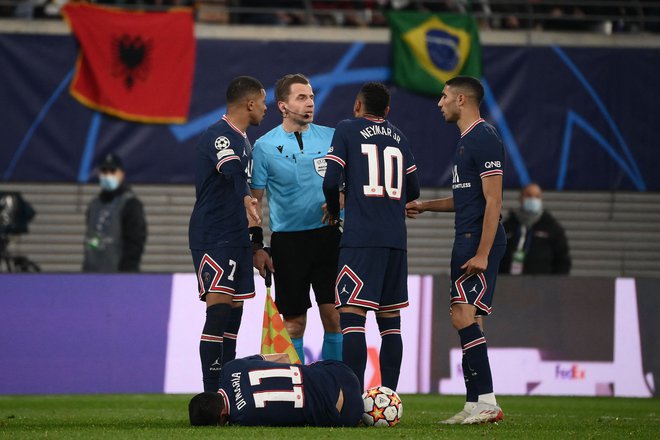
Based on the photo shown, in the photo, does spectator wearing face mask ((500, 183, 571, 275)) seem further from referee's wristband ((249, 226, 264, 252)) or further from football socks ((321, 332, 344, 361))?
referee's wristband ((249, 226, 264, 252))

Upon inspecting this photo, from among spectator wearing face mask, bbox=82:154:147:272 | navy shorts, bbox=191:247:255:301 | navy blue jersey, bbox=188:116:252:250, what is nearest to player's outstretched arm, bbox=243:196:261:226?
navy blue jersey, bbox=188:116:252:250

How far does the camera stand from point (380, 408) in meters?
7.76

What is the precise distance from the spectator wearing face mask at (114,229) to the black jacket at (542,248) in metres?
4.21

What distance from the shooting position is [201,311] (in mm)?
12234

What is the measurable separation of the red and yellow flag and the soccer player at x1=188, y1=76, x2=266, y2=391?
0.20 m

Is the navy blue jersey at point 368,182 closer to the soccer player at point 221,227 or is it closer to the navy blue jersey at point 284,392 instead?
the soccer player at point 221,227

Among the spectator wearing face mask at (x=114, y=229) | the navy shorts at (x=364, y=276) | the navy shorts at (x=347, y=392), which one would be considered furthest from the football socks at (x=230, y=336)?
the spectator wearing face mask at (x=114, y=229)

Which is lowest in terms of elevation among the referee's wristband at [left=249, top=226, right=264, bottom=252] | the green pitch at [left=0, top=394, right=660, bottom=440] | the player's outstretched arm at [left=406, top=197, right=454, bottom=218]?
the green pitch at [left=0, top=394, right=660, bottom=440]

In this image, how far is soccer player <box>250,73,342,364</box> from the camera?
29.3ft

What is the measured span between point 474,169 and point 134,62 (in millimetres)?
8133

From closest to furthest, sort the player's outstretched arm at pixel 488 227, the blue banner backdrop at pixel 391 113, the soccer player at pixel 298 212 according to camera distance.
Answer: the player's outstretched arm at pixel 488 227 < the soccer player at pixel 298 212 < the blue banner backdrop at pixel 391 113

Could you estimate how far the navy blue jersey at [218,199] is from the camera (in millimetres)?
8354

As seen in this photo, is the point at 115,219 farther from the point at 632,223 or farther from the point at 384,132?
the point at 632,223

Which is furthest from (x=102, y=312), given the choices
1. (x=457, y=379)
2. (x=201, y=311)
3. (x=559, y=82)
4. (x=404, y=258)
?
(x=559, y=82)
